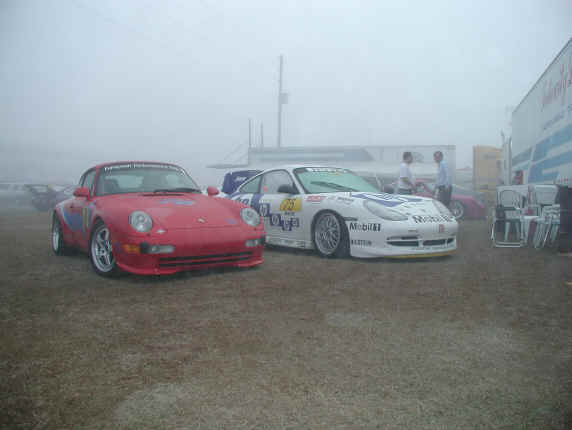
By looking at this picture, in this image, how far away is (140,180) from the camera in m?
5.15

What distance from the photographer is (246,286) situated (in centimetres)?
384

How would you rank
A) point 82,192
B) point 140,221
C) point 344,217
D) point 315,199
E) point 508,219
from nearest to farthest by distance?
point 140,221 → point 82,192 → point 344,217 → point 315,199 → point 508,219

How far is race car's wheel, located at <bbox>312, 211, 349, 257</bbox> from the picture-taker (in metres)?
5.23

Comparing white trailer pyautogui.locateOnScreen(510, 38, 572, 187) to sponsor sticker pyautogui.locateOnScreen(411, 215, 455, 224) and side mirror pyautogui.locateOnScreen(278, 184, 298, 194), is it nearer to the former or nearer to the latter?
sponsor sticker pyautogui.locateOnScreen(411, 215, 455, 224)

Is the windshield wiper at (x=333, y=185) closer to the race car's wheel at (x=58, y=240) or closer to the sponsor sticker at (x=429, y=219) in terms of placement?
the sponsor sticker at (x=429, y=219)

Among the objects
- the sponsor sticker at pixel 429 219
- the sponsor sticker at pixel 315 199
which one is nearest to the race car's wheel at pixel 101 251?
the sponsor sticker at pixel 315 199

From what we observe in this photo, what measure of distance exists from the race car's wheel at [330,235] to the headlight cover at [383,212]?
35 centimetres

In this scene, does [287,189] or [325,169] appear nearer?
[287,189]

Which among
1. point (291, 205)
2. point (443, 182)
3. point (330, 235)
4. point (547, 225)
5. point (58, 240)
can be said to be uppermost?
point (443, 182)

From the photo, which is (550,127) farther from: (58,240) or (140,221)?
(58,240)

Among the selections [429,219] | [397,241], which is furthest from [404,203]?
[397,241]

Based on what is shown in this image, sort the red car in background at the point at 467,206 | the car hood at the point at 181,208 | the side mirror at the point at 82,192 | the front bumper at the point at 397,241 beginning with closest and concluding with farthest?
the car hood at the point at 181,208 → the side mirror at the point at 82,192 → the front bumper at the point at 397,241 → the red car in background at the point at 467,206

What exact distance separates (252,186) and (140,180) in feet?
6.33

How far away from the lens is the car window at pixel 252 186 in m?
6.65
